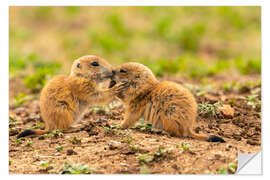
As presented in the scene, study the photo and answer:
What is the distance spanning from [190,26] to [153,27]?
1.15 meters

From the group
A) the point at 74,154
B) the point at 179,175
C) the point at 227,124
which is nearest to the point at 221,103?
the point at 227,124

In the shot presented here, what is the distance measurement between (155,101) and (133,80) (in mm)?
493

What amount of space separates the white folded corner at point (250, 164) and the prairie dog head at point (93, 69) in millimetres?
2130

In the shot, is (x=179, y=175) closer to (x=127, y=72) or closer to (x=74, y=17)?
(x=127, y=72)

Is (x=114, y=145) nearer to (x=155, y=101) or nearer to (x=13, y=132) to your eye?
(x=155, y=101)

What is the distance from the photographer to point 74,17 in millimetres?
12297

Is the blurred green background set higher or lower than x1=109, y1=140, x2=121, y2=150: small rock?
higher

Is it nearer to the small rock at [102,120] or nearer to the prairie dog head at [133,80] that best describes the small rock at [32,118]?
the small rock at [102,120]

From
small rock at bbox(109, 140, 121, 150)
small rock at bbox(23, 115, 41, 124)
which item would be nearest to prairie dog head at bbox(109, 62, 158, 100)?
small rock at bbox(109, 140, 121, 150)

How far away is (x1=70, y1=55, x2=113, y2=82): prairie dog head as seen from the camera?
506 centimetres

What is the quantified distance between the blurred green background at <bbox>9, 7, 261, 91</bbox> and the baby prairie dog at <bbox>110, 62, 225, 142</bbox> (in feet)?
14.6

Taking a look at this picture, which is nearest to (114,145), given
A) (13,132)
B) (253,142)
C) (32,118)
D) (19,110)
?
(253,142)

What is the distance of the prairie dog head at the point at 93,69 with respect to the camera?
5062 millimetres

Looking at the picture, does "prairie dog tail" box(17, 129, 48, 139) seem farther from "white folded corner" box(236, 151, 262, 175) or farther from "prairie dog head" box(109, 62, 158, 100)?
"white folded corner" box(236, 151, 262, 175)
